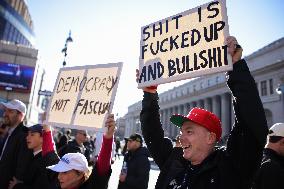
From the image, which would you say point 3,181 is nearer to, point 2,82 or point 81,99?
point 81,99

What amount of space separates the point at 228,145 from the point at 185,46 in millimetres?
1198

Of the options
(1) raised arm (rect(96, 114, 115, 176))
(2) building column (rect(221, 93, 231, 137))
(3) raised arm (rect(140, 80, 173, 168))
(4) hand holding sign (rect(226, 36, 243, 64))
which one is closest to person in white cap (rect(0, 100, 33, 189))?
(1) raised arm (rect(96, 114, 115, 176))

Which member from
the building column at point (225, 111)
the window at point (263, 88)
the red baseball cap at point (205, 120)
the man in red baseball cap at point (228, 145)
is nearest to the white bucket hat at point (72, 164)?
the man in red baseball cap at point (228, 145)

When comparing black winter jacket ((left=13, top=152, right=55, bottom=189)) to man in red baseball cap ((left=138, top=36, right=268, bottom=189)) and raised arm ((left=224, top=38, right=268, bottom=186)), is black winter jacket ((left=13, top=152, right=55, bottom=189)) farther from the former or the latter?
raised arm ((left=224, top=38, right=268, bottom=186))

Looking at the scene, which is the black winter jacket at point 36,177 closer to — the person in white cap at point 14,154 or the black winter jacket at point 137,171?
the person in white cap at point 14,154

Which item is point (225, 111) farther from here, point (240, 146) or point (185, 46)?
point (240, 146)

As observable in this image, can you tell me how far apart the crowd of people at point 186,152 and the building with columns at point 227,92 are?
32840mm

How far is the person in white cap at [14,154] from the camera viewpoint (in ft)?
13.8

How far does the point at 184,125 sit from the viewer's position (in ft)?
8.96

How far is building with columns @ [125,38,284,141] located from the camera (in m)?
42.6

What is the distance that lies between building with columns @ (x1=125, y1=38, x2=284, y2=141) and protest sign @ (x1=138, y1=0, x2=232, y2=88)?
33079mm

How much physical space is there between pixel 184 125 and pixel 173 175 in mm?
449

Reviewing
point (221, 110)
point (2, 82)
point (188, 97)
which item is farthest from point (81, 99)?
point (188, 97)

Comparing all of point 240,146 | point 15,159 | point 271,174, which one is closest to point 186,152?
point 240,146
